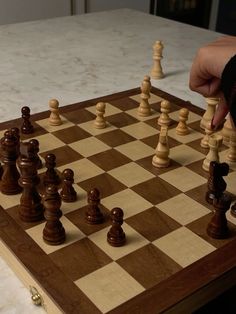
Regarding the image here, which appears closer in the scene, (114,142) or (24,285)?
(24,285)

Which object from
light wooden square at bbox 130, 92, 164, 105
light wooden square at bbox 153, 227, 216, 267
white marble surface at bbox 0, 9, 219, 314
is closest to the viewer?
light wooden square at bbox 153, 227, 216, 267

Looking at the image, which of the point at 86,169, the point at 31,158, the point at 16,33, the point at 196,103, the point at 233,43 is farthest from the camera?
the point at 16,33

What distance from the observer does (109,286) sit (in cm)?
83

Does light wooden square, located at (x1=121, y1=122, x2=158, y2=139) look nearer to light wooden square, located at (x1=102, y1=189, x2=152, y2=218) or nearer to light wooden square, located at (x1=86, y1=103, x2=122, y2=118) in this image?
light wooden square, located at (x1=86, y1=103, x2=122, y2=118)

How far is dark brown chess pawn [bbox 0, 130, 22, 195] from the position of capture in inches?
41.6

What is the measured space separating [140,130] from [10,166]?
44 centimetres

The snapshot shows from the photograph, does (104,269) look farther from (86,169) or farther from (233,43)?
(233,43)

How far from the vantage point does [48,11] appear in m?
3.78

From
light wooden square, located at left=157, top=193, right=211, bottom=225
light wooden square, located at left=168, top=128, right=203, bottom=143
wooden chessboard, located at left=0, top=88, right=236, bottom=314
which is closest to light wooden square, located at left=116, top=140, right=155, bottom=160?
wooden chessboard, located at left=0, top=88, right=236, bottom=314

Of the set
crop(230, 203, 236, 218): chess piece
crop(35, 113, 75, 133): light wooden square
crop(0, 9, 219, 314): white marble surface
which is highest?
crop(230, 203, 236, 218): chess piece

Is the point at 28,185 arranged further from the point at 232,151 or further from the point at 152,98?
the point at 152,98

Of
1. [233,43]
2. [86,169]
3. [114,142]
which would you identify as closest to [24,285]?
[86,169]

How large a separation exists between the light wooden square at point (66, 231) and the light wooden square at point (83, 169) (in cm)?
17

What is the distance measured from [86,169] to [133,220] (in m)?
0.24
